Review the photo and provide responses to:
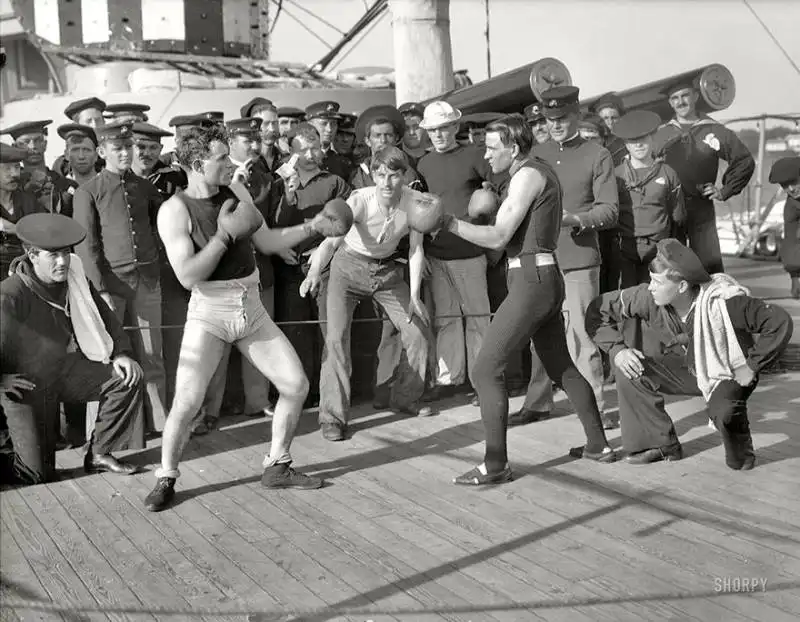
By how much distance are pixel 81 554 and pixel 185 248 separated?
1.50 metres

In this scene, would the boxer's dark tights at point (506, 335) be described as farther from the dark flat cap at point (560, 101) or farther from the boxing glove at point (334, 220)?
the dark flat cap at point (560, 101)

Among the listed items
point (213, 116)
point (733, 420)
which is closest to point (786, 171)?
point (733, 420)

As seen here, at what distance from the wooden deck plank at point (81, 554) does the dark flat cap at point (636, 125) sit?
4418 millimetres

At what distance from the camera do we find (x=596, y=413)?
566 cm

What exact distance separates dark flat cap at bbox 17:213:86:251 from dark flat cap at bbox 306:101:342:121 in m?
Answer: 2.43

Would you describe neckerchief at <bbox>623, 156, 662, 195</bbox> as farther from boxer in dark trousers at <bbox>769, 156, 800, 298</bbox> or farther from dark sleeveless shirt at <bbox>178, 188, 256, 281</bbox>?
dark sleeveless shirt at <bbox>178, 188, 256, 281</bbox>

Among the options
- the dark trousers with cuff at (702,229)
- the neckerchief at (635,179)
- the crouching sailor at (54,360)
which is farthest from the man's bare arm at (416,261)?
the dark trousers with cuff at (702,229)

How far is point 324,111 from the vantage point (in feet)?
24.6

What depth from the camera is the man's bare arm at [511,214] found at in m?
5.21

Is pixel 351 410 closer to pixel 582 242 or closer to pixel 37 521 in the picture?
pixel 582 242

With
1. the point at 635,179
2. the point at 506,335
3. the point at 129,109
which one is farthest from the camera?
the point at 129,109

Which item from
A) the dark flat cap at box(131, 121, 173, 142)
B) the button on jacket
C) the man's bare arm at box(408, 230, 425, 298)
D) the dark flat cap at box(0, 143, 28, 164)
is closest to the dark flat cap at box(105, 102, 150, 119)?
the dark flat cap at box(131, 121, 173, 142)

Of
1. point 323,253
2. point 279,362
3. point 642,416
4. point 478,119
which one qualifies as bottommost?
point 642,416

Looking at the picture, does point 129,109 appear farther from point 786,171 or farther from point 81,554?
point 786,171
